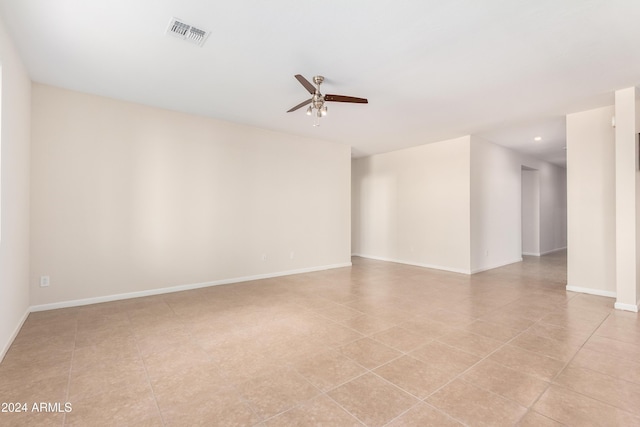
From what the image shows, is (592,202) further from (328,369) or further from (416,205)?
(328,369)

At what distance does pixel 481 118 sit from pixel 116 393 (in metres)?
5.68

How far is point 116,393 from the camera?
2.01m

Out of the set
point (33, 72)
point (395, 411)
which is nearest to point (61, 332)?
point (33, 72)

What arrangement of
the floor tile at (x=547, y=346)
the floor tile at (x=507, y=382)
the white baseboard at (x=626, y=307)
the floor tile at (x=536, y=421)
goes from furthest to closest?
the white baseboard at (x=626, y=307) < the floor tile at (x=547, y=346) < the floor tile at (x=507, y=382) < the floor tile at (x=536, y=421)

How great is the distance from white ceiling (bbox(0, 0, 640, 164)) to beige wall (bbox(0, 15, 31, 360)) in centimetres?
32

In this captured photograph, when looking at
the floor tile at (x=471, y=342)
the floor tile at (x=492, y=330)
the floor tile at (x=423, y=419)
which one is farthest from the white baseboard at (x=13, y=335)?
the floor tile at (x=492, y=330)

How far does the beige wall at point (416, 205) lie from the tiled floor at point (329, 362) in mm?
2313

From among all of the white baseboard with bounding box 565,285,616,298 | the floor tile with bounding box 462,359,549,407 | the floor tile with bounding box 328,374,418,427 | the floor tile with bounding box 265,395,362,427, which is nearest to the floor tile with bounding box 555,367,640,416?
the floor tile with bounding box 462,359,549,407

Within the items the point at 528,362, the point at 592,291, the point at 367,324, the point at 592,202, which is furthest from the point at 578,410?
the point at 592,202

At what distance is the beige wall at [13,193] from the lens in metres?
2.51

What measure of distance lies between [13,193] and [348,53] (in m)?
3.52

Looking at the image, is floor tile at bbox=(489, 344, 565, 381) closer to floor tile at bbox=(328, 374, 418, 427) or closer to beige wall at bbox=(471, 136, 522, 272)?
floor tile at bbox=(328, 374, 418, 427)

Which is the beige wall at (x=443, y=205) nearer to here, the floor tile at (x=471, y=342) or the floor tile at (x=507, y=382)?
the floor tile at (x=471, y=342)

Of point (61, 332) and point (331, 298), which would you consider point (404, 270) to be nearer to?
point (331, 298)
